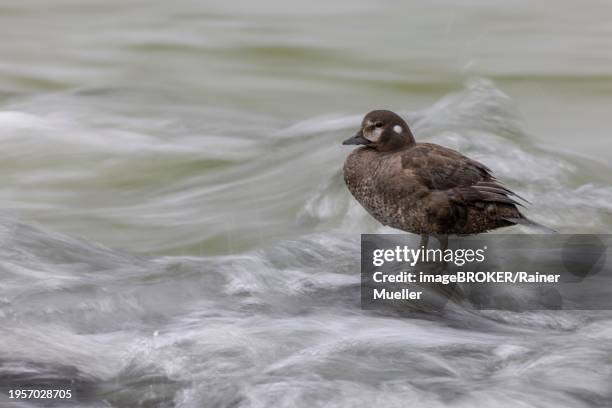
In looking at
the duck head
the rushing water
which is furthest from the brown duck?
the rushing water

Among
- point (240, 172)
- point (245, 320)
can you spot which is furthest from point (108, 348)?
point (240, 172)

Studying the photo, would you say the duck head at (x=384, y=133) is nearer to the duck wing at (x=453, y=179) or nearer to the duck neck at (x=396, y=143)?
the duck neck at (x=396, y=143)

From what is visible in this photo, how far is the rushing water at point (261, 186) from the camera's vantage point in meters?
4.33

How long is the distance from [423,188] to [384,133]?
Result: 14.3 inches

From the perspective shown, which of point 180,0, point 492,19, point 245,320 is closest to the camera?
point 245,320

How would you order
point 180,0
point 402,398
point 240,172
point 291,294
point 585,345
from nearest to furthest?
1. point 402,398
2. point 585,345
3. point 291,294
4. point 240,172
5. point 180,0

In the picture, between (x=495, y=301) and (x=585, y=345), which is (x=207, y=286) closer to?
(x=495, y=301)

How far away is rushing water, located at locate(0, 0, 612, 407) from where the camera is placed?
14.2 feet

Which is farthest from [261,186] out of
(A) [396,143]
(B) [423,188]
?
(B) [423,188]

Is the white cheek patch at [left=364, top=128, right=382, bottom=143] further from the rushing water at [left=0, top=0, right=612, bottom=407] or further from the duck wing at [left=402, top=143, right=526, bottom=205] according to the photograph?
the rushing water at [left=0, top=0, right=612, bottom=407]

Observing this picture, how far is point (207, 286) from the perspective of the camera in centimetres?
524

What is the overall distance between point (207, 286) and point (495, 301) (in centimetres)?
133

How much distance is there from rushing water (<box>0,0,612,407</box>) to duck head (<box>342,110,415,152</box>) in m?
0.68

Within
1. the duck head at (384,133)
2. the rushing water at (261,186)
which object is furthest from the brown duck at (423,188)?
the rushing water at (261,186)
